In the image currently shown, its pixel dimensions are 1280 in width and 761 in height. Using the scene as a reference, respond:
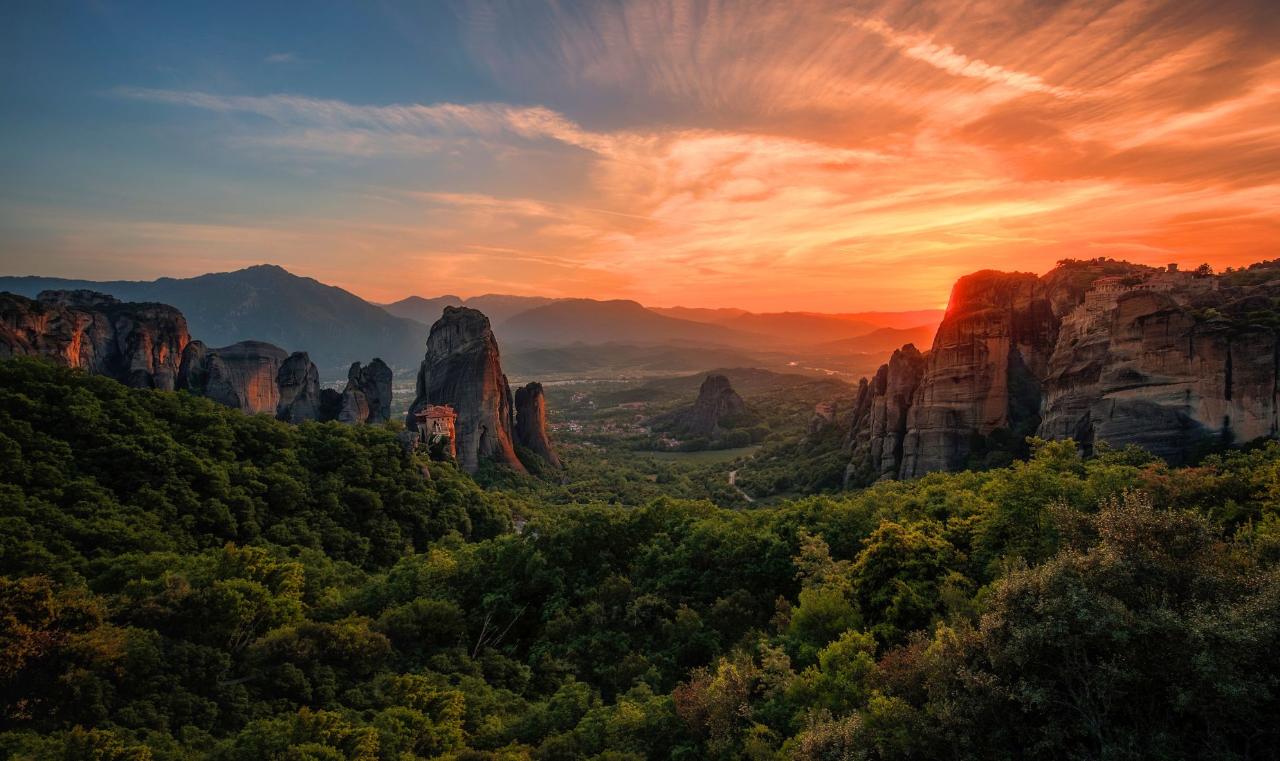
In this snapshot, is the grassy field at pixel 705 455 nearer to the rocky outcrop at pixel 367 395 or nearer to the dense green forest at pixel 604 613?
the rocky outcrop at pixel 367 395

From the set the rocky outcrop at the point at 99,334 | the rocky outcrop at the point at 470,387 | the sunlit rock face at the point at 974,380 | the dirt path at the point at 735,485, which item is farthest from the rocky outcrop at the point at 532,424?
the sunlit rock face at the point at 974,380

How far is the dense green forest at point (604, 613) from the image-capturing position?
12.9 m

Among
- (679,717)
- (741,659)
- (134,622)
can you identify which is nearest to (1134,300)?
(741,659)

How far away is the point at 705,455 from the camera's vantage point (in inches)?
4879

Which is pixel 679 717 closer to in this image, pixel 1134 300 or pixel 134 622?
pixel 134 622

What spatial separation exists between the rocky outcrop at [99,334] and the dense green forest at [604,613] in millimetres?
20705

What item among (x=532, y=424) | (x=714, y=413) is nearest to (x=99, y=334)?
(x=532, y=424)

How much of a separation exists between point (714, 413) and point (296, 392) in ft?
285

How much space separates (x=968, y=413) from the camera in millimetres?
60156

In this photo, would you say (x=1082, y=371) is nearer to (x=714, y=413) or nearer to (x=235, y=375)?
(x=235, y=375)

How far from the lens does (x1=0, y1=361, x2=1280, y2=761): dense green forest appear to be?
42.4 ft

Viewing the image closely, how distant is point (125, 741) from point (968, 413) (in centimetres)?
6352

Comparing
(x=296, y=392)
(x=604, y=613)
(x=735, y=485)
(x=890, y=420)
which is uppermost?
(x=296, y=392)

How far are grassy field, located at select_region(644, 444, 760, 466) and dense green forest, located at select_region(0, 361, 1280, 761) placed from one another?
7251cm
